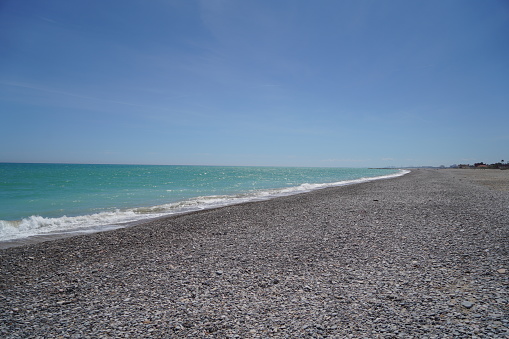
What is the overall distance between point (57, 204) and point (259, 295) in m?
21.4

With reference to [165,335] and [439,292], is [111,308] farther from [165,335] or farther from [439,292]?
[439,292]

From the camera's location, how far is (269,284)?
16.4ft

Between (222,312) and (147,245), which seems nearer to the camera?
(222,312)

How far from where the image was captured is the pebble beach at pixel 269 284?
3664 mm

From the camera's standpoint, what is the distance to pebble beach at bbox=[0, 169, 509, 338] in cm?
366

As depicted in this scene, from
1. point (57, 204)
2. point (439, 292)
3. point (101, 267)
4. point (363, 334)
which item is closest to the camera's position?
point (363, 334)

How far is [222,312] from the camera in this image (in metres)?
4.09

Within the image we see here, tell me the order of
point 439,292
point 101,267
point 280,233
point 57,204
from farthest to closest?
point 57,204
point 280,233
point 101,267
point 439,292

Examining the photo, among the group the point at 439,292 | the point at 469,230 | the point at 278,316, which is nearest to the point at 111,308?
the point at 278,316

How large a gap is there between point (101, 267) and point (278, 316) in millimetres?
4897

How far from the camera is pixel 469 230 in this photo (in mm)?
8312

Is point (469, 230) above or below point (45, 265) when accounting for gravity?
above

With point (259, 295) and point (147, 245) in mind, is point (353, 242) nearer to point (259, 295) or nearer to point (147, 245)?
point (259, 295)

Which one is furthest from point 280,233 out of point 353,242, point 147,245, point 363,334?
point 363,334
